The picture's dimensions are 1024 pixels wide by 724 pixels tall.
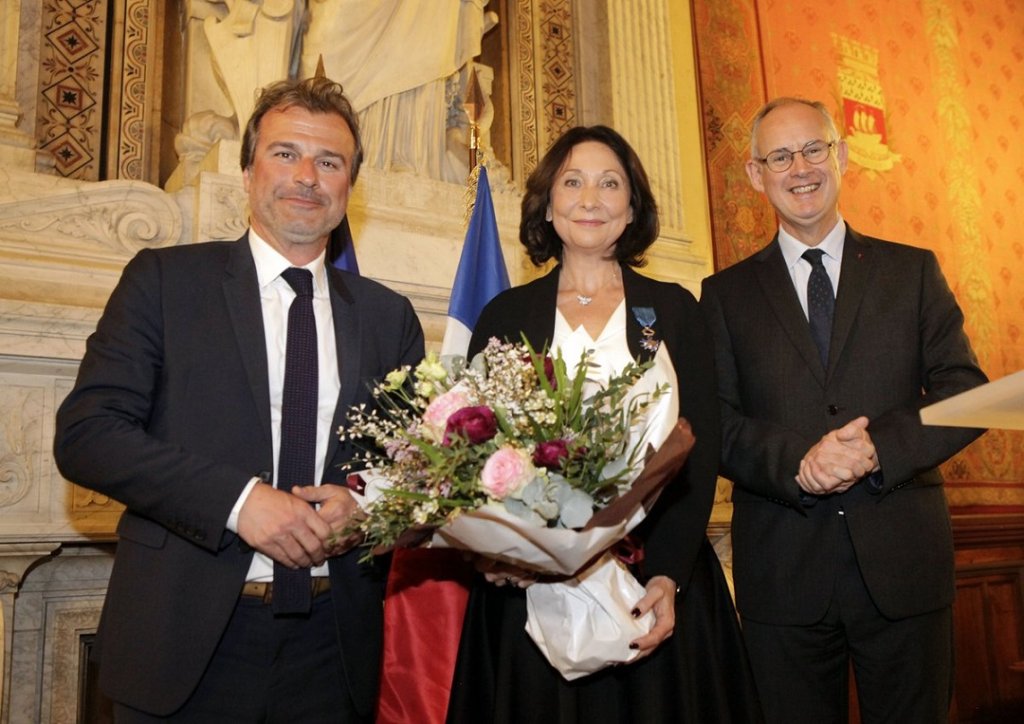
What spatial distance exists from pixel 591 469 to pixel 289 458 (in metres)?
0.65

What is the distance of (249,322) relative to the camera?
194 centimetres

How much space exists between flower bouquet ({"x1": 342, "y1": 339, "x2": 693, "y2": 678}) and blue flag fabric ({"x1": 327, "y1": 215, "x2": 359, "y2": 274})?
1.41 metres

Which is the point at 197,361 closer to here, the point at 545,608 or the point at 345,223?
the point at 545,608

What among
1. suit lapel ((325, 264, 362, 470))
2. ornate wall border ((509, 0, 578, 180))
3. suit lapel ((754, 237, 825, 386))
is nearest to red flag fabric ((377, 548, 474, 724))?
suit lapel ((325, 264, 362, 470))

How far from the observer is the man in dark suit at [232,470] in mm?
1709

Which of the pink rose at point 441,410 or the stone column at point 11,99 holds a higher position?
the stone column at point 11,99

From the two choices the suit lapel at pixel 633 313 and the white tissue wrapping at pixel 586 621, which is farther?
the suit lapel at pixel 633 313

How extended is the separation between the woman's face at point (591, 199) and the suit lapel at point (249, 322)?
0.81 metres

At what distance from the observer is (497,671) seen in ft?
6.73

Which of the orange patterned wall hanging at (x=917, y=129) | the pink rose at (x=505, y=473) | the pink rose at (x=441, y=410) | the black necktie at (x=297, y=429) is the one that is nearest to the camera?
the pink rose at (x=505, y=473)

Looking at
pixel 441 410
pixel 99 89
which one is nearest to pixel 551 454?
pixel 441 410

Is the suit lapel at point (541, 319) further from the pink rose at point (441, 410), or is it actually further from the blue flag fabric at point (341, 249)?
the blue flag fabric at point (341, 249)

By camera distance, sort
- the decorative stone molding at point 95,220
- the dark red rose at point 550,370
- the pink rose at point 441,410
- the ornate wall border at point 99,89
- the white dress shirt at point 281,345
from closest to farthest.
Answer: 1. the pink rose at point 441,410
2. the dark red rose at point 550,370
3. the white dress shirt at point 281,345
4. the decorative stone molding at point 95,220
5. the ornate wall border at point 99,89

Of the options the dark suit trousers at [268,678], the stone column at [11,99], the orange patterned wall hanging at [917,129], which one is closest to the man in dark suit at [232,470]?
the dark suit trousers at [268,678]
